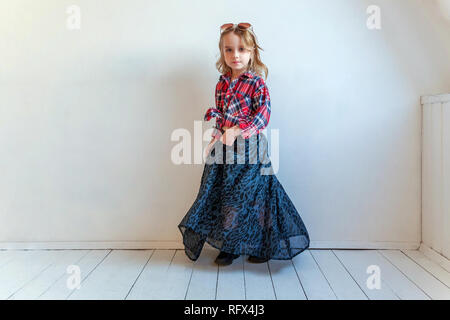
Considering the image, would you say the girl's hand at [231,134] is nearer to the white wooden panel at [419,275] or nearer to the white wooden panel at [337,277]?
the white wooden panel at [337,277]

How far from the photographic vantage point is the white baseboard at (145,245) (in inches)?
68.7

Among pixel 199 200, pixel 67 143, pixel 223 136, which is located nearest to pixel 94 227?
pixel 67 143

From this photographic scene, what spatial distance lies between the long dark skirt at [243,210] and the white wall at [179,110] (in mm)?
197

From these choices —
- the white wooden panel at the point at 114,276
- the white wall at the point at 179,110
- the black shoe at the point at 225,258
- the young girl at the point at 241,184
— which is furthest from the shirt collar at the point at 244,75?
the white wooden panel at the point at 114,276

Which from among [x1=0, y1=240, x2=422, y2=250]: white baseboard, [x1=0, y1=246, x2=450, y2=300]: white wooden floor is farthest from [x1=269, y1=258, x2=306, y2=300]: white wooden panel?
[x1=0, y1=240, x2=422, y2=250]: white baseboard

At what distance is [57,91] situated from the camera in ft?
5.76

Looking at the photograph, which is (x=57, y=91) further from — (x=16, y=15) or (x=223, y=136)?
(x=223, y=136)

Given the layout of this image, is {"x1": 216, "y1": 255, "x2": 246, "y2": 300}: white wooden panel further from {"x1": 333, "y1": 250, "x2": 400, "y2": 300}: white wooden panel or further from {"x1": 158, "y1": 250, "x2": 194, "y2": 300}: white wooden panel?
{"x1": 333, "y1": 250, "x2": 400, "y2": 300}: white wooden panel

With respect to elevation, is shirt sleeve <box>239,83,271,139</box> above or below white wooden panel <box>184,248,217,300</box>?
above

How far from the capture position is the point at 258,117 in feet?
4.86

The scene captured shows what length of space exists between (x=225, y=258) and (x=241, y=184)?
28 cm

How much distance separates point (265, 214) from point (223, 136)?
12.2 inches

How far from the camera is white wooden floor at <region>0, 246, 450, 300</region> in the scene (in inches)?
51.9

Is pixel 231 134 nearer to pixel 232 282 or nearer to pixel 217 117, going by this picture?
pixel 217 117
